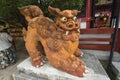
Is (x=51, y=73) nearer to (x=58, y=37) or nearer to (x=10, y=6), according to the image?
(x=58, y=37)

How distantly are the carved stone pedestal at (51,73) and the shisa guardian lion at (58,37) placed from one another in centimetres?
5

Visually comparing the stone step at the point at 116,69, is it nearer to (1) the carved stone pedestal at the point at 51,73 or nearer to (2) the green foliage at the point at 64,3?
(1) the carved stone pedestal at the point at 51,73

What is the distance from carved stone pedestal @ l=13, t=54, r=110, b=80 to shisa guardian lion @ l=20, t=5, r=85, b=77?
48 millimetres

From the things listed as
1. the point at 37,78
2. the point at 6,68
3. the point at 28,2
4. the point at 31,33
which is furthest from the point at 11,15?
the point at 37,78

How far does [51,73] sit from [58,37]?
0.35 metres

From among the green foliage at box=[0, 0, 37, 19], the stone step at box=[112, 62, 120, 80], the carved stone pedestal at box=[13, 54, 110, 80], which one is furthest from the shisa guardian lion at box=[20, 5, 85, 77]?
the stone step at box=[112, 62, 120, 80]

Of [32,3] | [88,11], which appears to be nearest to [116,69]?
[88,11]

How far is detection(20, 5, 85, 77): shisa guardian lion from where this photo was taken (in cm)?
109

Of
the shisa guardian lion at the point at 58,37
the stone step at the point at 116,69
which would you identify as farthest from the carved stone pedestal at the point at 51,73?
the stone step at the point at 116,69

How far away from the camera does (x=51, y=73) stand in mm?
1260

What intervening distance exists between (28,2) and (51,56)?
65cm

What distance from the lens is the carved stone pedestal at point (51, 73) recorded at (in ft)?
3.96

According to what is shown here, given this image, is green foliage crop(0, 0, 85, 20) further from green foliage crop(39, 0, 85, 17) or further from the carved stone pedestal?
the carved stone pedestal

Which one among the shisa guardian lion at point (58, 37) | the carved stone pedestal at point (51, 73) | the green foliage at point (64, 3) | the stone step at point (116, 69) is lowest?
the stone step at point (116, 69)
